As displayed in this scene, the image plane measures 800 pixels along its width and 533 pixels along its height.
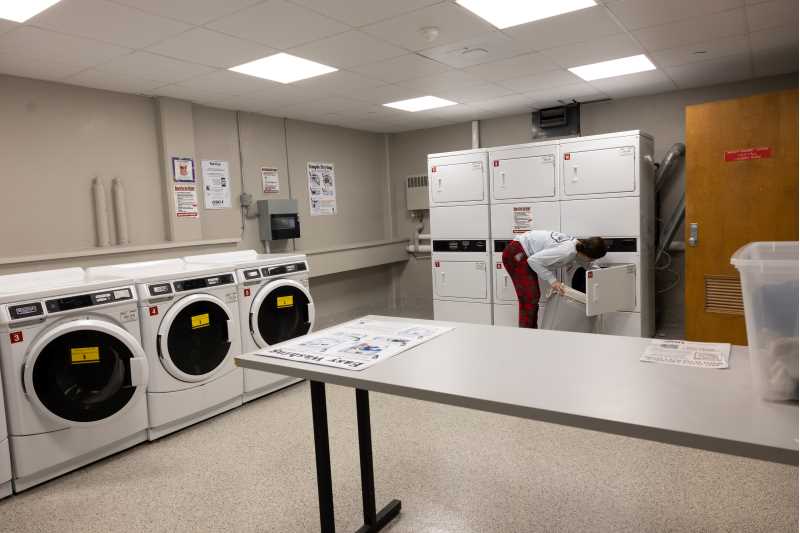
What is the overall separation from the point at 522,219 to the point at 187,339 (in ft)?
10.7

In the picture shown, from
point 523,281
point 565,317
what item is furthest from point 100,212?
point 565,317

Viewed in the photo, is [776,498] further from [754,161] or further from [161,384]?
[161,384]

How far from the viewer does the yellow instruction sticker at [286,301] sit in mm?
3961

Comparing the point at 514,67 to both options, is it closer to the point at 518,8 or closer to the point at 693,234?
the point at 518,8

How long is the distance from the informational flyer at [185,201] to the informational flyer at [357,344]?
303 cm

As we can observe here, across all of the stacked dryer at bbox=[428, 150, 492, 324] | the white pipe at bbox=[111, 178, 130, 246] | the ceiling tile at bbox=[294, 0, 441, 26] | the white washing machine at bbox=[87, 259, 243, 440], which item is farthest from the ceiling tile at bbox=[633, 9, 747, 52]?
the white pipe at bbox=[111, 178, 130, 246]

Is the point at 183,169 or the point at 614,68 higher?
the point at 614,68

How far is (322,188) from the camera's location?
637 cm

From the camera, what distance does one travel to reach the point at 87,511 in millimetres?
2494

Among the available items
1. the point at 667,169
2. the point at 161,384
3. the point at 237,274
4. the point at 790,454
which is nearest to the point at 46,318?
the point at 161,384

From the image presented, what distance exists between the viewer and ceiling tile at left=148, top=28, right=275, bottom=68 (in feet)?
10.5

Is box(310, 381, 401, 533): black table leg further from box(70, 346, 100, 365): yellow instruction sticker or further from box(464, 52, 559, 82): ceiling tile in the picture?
box(464, 52, 559, 82): ceiling tile

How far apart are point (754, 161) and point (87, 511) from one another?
16.0 ft

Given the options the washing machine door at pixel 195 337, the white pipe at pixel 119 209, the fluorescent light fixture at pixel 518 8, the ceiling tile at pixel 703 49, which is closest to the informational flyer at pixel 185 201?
the white pipe at pixel 119 209
